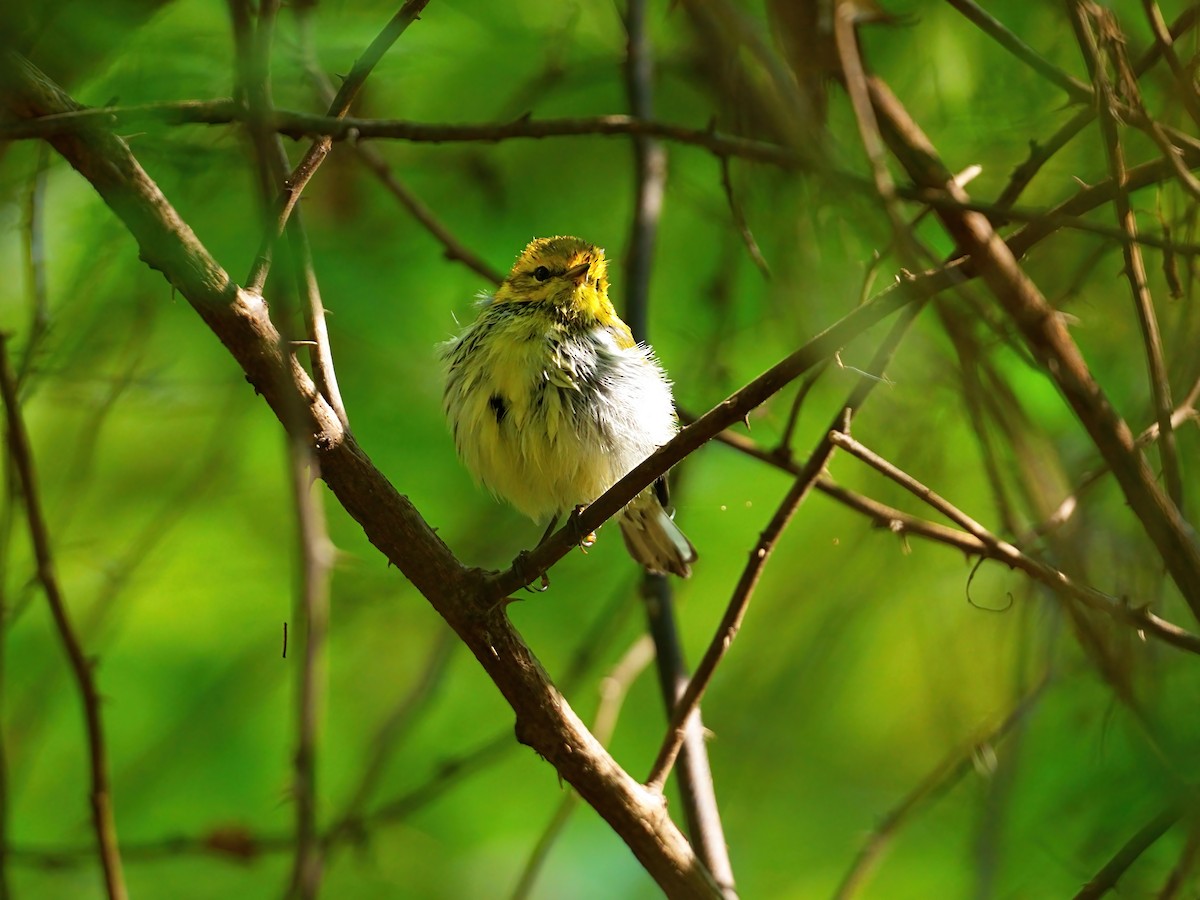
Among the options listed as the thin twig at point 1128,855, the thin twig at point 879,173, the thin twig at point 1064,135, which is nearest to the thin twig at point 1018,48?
the thin twig at point 1064,135

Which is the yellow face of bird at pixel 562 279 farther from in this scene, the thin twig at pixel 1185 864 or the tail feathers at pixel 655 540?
the thin twig at pixel 1185 864

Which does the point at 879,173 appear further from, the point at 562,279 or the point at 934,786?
the point at 562,279

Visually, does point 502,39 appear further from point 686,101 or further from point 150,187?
point 150,187

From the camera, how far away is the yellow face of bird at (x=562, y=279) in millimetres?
3961

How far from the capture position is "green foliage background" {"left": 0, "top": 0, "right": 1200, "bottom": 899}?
3.72 meters

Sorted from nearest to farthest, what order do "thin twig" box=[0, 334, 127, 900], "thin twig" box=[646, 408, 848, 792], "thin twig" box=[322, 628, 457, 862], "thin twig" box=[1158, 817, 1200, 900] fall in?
"thin twig" box=[1158, 817, 1200, 900] → "thin twig" box=[646, 408, 848, 792] → "thin twig" box=[0, 334, 127, 900] → "thin twig" box=[322, 628, 457, 862]

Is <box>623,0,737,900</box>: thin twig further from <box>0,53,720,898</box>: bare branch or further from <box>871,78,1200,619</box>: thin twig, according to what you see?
<box>871,78,1200,619</box>: thin twig

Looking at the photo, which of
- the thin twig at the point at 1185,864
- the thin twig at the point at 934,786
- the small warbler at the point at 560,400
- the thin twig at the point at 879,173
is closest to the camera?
the thin twig at the point at 879,173

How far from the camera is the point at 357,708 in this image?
4.98 meters

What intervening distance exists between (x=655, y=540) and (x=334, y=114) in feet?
6.30

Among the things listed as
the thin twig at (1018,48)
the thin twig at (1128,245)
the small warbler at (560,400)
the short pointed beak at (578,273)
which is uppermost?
the short pointed beak at (578,273)

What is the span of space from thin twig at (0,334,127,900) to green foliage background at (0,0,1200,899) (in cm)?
72

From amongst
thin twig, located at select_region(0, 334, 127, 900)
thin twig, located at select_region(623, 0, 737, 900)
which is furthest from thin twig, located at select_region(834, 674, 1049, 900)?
thin twig, located at select_region(0, 334, 127, 900)

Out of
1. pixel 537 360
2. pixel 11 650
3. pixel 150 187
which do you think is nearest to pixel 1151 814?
pixel 537 360
